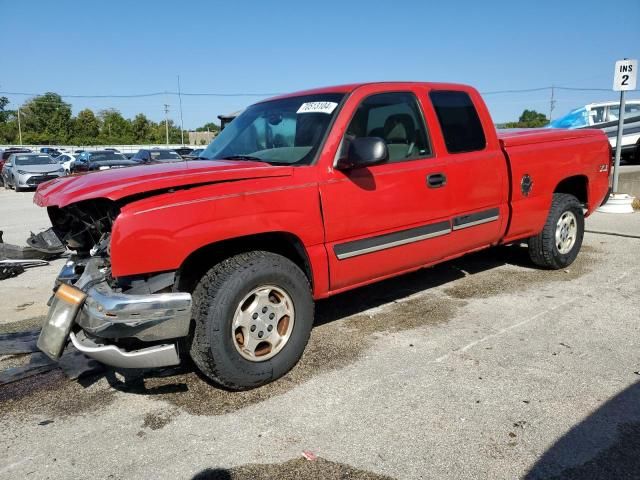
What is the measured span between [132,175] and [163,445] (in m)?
1.59

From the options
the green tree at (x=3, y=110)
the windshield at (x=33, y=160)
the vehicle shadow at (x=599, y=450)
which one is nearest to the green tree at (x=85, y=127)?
the green tree at (x=3, y=110)

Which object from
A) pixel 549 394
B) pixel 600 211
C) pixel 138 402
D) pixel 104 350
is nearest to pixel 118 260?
pixel 104 350

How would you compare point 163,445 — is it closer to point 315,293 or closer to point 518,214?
point 315,293

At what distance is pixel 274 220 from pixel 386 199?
3.18 ft

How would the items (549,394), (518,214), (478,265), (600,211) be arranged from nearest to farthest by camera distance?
(549,394) → (518,214) → (478,265) → (600,211)

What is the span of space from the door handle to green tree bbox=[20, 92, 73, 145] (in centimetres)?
7942

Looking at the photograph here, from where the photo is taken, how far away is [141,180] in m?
3.00

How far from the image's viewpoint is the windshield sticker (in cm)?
384

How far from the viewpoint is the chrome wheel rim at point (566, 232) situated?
5.72m

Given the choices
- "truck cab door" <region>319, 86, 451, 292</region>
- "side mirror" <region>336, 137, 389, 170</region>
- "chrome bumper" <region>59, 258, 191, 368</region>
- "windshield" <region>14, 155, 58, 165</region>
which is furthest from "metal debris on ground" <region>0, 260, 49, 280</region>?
"windshield" <region>14, 155, 58, 165</region>

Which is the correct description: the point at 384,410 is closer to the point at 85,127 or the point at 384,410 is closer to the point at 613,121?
the point at 613,121

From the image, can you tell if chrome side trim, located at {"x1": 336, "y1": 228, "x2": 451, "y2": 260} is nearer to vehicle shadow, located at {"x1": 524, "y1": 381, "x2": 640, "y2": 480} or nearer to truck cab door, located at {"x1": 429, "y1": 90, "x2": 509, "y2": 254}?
truck cab door, located at {"x1": 429, "y1": 90, "x2": 509, "y2": 254}

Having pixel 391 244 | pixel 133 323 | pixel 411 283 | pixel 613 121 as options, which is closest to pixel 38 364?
pixel 133 323

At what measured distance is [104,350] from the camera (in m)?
2.85
